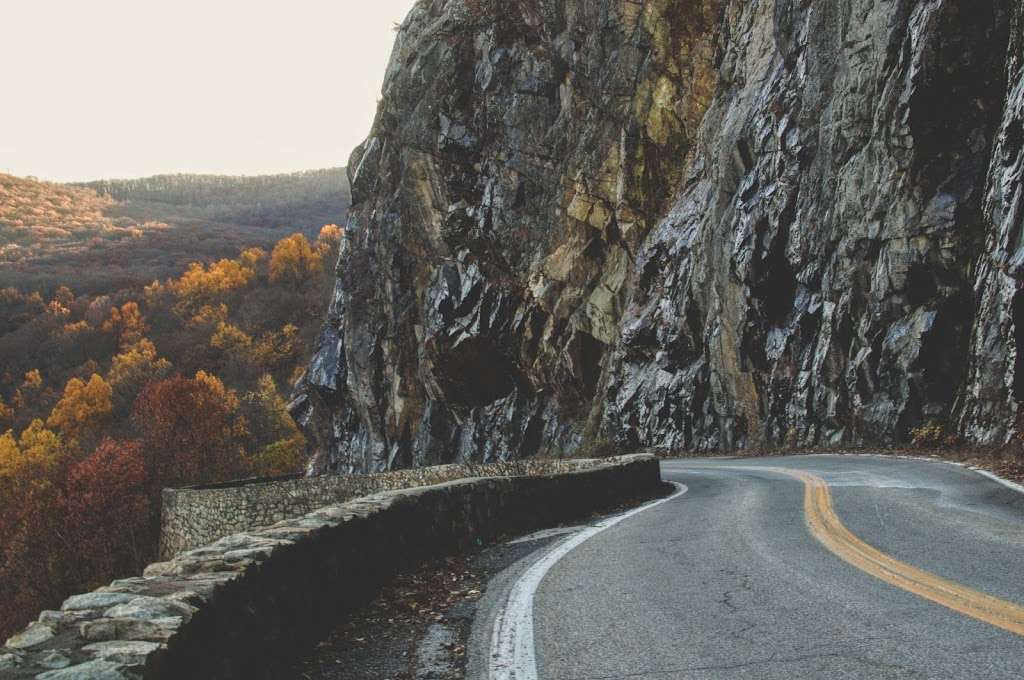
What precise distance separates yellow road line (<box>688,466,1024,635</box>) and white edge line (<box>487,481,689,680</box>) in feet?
8.04

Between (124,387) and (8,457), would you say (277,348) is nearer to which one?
(124,387)

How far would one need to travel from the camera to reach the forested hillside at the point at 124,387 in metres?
46.1

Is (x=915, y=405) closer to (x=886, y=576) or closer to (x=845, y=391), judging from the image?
(x=845, y=391)

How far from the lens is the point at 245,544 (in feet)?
18.5

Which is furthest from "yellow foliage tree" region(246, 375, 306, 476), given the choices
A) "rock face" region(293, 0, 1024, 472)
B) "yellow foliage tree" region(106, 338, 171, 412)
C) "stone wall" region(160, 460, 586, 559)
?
"stone wall" region(160, 460, 586, 559)

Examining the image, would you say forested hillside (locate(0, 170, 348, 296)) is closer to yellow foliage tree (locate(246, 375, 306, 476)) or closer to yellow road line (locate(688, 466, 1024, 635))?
yellow foliage tree (locate(246, 375, 306, 476))

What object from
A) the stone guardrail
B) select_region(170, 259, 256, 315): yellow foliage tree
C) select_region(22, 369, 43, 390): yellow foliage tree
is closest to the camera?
the stone guardrail

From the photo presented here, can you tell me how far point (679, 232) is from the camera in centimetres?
3434

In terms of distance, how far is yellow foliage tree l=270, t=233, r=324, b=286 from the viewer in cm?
12556

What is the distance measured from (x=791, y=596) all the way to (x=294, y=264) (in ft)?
418

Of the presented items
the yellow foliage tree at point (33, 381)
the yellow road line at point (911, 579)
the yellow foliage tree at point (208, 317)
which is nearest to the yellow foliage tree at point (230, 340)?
the yellow foliage tree at point (208, 317)

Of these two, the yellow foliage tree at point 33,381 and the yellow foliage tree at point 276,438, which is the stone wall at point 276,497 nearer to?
the yellow foliage tree at point 276,438

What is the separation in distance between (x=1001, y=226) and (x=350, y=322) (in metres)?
44.2

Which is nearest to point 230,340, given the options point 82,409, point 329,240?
point 82,409
